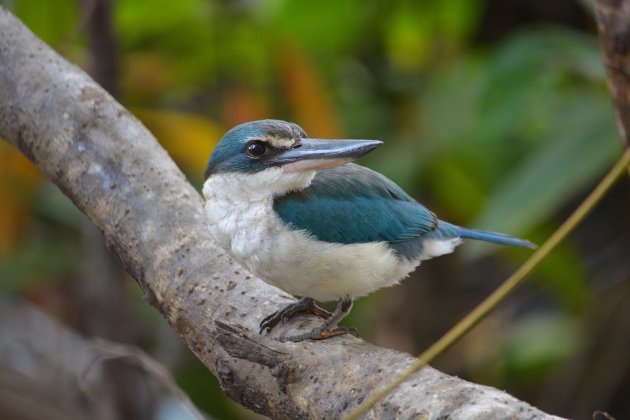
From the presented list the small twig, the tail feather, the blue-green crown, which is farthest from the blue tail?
the small twig

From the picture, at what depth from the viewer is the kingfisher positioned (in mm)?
2420

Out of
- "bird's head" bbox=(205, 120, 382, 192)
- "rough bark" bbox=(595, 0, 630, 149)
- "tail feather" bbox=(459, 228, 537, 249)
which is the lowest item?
"tail feather" bbox=(459, 228, 537, 249)

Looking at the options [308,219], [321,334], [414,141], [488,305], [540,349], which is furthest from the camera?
[540,349]

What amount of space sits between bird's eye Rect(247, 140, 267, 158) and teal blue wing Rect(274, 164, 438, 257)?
0.44 feet

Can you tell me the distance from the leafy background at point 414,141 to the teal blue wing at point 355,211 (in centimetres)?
88

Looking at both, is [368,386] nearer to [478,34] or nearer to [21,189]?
[21,189]

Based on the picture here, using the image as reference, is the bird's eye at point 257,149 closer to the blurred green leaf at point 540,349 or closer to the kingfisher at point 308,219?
the kingfisher at point 308,219

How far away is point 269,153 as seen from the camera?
8.45 ft

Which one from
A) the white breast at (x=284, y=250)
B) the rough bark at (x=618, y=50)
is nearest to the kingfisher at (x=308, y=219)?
the white breast at (x=284, y=250)

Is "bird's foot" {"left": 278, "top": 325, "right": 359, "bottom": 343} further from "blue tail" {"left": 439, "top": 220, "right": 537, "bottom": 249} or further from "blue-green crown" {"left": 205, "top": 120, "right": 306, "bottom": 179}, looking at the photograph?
"blue tail" {"left": 439, "top": 220, "right": 537, "bottom": 249}

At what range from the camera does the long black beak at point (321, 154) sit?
2.29m

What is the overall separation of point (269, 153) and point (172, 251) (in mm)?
362

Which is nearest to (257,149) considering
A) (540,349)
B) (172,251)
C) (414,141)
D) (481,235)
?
(172,251)

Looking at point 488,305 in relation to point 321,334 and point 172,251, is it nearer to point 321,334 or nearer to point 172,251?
point 321,334
